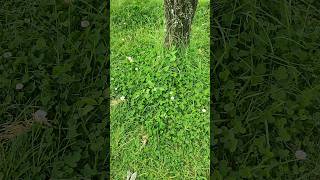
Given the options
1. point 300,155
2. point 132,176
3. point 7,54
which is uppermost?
point 7,54

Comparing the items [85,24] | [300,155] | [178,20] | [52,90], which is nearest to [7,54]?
[52,90]

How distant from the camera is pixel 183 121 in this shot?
2645mm

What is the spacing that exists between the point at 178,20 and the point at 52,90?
3.15 ft

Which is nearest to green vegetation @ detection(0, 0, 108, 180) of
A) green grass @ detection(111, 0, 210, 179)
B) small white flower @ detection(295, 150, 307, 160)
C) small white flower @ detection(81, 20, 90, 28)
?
small white flower @ detection(81, 20, 90, 28)

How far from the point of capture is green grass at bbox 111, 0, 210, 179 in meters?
2.49

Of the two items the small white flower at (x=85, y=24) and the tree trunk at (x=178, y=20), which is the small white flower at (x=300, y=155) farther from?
the small white flower at (x=85, y=24)

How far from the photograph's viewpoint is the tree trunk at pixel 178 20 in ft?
9.53

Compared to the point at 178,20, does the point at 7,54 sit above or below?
below

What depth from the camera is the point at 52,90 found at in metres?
2.76

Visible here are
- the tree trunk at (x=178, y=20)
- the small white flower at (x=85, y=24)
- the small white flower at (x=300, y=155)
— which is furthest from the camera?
the small white flower at (x=85, y=24)

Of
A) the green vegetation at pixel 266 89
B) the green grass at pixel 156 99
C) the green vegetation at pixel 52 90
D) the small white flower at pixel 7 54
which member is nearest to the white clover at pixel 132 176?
the green grass at pixel 156 99

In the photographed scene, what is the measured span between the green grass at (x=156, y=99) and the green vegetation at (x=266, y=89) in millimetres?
117

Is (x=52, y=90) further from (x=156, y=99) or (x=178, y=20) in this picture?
(x=178, y=20)

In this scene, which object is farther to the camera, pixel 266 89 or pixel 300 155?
pixel 266 89
